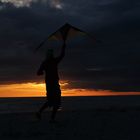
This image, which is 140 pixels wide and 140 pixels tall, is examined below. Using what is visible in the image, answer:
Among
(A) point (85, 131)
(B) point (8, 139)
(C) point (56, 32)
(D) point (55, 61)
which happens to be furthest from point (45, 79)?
(B) point (8, 139)

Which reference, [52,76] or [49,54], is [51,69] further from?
[49,54]

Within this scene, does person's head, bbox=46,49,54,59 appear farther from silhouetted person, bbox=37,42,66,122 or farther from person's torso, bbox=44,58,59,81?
person's torso, bbox=44,58,59,81

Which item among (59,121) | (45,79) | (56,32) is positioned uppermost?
(56,32)

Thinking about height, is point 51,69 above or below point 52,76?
above

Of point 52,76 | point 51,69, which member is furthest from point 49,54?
point 52,76

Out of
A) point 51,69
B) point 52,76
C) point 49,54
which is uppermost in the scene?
point 49,54

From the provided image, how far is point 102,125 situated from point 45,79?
2.02m

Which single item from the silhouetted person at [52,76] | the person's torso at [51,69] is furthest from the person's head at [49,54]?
the person's torso at [51,69]

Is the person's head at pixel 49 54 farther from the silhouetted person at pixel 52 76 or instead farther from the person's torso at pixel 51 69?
the person's torso at pixel 51 69

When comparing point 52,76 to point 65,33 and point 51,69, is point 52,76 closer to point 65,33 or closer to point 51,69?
point 51,69

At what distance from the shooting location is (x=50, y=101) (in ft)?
46.6

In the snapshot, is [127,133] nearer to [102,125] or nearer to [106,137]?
[106,137]

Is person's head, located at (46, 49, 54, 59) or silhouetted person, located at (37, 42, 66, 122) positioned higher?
person's head, located at (46, 49, 54, 59)

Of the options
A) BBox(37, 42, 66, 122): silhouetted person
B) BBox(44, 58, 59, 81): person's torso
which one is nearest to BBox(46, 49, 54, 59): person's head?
BBox(37, 42, 66, 122): silhouetted person
